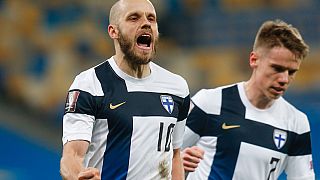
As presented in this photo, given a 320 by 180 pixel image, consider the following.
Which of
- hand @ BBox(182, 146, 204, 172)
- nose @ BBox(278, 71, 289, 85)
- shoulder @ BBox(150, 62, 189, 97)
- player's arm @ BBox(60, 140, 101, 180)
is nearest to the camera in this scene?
player's arm @ BBox(60, 140, 101, 180)

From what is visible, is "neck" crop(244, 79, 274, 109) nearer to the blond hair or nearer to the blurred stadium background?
the blond hair

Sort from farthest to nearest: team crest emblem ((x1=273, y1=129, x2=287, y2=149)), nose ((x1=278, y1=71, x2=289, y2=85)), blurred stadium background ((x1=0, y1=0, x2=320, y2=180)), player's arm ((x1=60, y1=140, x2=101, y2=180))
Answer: blurred stadium background ((x1=0, y1=0, x2=320, y2=180))
team crest emblem ((x1=273, y1=129, x2=287, y2=149))
nose ((x1=278, y1=71, x2=289, y2=85))
player's arm ((x1=60, y1=140, x2=101, y2=180))

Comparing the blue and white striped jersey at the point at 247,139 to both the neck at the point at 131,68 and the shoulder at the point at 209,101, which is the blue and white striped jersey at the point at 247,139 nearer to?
the shoulder at the point at 209,101

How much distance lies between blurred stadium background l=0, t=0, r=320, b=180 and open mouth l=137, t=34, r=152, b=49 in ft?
18.8

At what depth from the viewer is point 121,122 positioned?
3184 mm

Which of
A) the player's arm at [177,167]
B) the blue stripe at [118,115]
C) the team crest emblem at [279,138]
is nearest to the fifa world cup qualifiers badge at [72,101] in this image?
the blue stripe at [118,115]

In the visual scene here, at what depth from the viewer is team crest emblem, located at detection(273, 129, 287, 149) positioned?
4062mm

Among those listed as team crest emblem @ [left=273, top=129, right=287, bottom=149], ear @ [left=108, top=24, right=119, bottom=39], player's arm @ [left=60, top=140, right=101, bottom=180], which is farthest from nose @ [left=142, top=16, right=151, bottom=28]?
team crest emblem @ [left=273, top=129, right=287, bottom=149]

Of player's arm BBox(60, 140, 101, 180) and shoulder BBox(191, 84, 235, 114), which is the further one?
shoulder BBox(191, 84, 235, 114)

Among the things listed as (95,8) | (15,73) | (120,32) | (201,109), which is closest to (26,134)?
(15,73)

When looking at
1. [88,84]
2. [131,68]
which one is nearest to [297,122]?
[131,68]

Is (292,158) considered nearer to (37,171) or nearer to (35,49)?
(37,171)

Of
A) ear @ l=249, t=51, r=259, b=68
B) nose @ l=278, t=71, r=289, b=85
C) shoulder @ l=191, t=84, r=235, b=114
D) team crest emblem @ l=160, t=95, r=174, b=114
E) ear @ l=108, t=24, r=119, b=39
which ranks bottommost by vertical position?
shoulder @ l=191, t=84, r=235, b=114

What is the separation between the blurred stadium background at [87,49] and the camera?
29.9 feet
